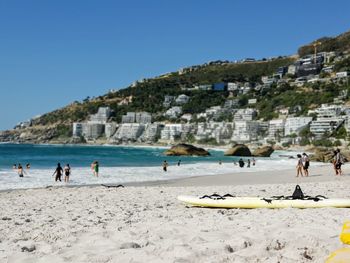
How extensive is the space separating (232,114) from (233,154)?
2857 inches

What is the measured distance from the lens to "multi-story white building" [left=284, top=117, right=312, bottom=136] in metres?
113

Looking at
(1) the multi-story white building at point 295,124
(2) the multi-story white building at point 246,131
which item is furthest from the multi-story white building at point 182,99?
(1) the multi-story white building at point 295,124

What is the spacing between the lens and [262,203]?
10.3 metres

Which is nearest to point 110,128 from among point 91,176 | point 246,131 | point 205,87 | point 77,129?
point 77,129

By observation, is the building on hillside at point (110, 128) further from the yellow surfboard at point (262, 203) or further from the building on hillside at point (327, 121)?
the yellow surfboard at point (262, 203)

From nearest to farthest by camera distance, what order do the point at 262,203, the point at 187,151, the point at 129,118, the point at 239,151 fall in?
the point at 262,203
the point at 239,151
the point at 187,151
the point at 129,118

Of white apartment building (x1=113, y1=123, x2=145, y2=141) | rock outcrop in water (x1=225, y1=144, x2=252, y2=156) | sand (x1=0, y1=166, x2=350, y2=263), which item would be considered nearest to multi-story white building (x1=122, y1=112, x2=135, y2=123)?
white apartment building (x1=113, y1=123, x2=145, y2=141)

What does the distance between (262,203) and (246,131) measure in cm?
11581

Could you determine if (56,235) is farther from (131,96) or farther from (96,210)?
(131,96)

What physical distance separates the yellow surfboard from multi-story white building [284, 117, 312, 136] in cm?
10577

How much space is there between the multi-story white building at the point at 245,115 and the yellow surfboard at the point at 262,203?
12441 cm

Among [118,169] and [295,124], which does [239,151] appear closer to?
[118,169]

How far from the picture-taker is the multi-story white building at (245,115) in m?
135

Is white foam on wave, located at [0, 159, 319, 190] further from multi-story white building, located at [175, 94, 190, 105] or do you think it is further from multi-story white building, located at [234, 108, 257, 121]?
multi-story white building, located at [175, 94, 190, 105]
